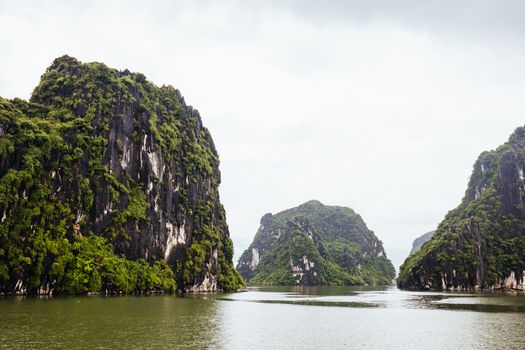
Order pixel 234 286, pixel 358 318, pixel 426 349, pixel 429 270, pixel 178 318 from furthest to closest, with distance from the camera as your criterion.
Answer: pixel 429 270
pixel 234 286
pixel 358 318
pixel 178 318
pixel 426 349

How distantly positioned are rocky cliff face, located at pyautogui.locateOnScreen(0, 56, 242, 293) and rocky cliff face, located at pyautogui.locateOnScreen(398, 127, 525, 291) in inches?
2458

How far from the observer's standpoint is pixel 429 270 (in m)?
152

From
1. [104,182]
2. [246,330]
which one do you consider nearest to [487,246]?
[104,182]

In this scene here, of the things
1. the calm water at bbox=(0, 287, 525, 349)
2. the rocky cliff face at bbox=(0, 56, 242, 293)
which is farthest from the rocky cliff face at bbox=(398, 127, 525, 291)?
the calm water at bbox=(0, 287, 525, 349)

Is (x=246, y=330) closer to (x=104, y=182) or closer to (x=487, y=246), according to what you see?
(x=104, y=182)

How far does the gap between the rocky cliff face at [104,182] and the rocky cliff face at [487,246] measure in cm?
6244

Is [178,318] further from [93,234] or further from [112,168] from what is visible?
[112,168]

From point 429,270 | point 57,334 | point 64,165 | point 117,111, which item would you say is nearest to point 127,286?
point 64,165

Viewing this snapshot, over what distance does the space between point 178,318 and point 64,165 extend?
59.6 metres

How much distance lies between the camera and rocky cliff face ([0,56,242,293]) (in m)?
80.8

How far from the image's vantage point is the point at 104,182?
331ft

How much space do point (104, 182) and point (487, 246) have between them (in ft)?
384

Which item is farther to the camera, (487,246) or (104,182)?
(487,246)

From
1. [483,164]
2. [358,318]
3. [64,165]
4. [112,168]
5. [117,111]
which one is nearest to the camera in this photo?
[358,318]
